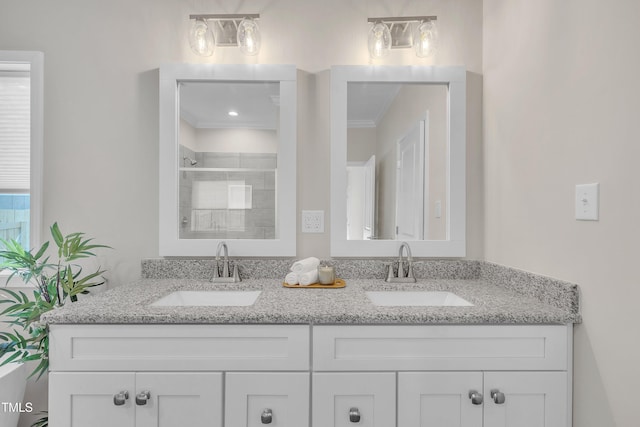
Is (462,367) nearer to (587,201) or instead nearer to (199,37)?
(587,201)

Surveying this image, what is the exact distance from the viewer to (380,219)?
5.70 ft

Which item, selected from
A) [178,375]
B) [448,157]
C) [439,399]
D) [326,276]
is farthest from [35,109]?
[439,399]

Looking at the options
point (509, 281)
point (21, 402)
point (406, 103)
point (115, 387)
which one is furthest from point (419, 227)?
point (21, 402)

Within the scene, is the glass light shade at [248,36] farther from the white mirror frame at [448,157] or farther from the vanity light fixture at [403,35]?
the vanity light fixture at [403,35]

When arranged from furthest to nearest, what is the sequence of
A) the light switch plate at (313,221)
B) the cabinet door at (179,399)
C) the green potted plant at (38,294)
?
the light switch plate at (313,221), the green potted plant at (38,294), the cabinet door at (179,399)

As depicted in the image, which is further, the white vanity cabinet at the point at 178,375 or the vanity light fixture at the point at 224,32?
the vanity light fixture at the point at 224,32

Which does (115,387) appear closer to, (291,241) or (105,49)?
(291,241)

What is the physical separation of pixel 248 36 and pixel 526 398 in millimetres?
1794

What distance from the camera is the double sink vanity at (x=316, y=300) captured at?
3.84 feet

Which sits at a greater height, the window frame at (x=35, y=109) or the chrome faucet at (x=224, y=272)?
the window frame at (x=35, y=109)

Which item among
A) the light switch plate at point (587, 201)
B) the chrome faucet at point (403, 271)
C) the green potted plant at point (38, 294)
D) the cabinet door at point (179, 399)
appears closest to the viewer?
the light switch plate at point (587, 201)

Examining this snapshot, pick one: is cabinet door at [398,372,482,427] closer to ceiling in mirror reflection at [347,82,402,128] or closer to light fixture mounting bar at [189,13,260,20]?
ceiling in mirror reflection at [347,82,402,128]

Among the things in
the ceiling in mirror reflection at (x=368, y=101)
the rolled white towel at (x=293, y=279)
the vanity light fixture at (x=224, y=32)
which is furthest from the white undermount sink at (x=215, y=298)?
the vanity light fixture at (x=224, y=32)

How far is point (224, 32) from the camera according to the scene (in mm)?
1752
